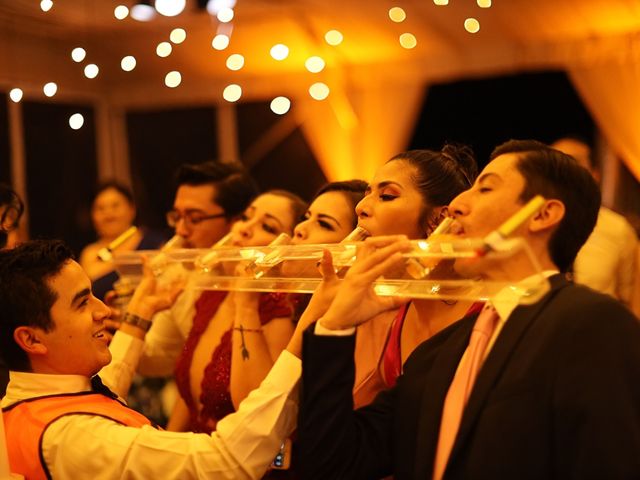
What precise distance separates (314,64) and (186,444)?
593 cm

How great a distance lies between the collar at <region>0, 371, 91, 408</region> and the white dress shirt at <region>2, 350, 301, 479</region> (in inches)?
4.6

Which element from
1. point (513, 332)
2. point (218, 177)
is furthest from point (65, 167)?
point (513, 332)

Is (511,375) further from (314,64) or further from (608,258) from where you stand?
(314,64)

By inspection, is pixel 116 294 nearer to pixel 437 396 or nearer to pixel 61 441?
pixel 61 441

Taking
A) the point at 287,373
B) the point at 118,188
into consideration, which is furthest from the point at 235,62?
the point at 287,373

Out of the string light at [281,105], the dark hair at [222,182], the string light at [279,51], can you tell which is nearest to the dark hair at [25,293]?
the dark hair at [222,182]

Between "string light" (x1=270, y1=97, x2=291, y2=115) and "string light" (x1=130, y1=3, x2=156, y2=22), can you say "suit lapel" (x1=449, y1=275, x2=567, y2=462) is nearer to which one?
"string light" (x1=130, y1=3, x2=156, y2=22)

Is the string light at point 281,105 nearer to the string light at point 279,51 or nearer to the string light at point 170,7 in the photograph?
the string light at point 279,51

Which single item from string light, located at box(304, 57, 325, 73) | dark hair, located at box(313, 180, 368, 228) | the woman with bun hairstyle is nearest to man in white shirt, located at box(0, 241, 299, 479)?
the woman with bun hairstyle

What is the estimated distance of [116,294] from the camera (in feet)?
9.79

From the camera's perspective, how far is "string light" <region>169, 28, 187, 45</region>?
6.83m

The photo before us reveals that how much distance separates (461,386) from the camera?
158 cm

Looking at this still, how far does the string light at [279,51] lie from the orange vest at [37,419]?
541 cm

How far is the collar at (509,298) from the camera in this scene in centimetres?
157
